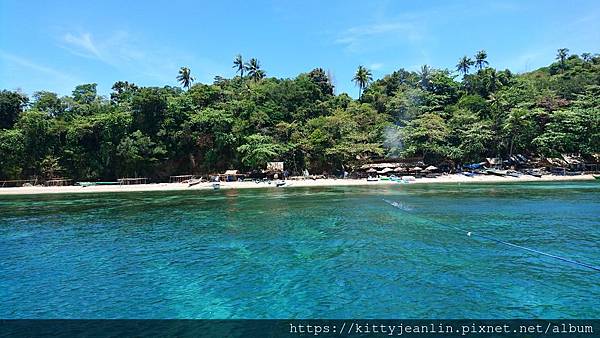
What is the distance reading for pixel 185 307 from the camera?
32.9 ft

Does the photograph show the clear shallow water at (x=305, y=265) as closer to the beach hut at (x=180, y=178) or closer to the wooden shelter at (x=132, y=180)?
the wooden shelter at (x=132, y=180)

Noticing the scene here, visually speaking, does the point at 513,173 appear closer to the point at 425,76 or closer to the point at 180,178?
the point at 425,76

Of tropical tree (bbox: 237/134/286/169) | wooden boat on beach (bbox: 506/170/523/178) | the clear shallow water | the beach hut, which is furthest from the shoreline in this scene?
the clear shallow water

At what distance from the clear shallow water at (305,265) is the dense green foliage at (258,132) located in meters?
28.3

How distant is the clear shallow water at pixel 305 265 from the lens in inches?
387

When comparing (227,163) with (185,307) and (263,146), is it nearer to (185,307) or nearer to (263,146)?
(263,146)

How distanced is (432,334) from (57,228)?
23.4 meters

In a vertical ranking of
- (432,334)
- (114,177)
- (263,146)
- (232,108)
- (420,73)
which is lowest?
(432,334)

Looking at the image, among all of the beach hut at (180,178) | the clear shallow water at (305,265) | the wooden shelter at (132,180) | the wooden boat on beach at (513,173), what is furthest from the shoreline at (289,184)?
the clear shallow water at (305,265)

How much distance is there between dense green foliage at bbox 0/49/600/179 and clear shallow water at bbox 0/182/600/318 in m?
28.3

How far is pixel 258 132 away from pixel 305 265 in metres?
45.5

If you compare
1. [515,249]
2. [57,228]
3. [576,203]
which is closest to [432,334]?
[515,249]

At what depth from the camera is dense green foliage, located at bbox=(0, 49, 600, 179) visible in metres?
52.0

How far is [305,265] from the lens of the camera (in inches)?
535
